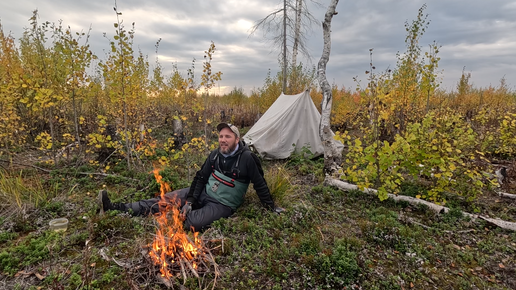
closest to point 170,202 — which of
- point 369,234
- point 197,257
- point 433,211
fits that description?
point 197,257

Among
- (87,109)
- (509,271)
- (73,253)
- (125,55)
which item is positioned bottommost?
(509,271)

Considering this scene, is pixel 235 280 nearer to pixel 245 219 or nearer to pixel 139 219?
pixel 245 219

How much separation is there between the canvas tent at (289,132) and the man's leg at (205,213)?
132 inches

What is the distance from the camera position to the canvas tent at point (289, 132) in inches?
270

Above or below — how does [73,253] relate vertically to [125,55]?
below

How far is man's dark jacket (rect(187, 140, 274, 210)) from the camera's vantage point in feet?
11.1

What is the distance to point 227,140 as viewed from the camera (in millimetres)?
3369

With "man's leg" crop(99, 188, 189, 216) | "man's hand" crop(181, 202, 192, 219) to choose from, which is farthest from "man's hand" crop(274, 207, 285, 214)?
"man's leg" crop(99, 188, 189, 216)

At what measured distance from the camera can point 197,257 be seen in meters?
2.40

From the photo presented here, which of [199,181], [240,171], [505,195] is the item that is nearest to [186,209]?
[199,181]

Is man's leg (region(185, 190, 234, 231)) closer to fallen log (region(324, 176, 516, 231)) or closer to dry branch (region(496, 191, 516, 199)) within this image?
fallen log (region(324, 176, 516, 231))

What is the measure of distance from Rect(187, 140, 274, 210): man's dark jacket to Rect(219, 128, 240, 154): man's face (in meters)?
0.11

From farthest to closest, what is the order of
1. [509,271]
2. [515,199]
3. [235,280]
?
[515,199]
[509,271]
[235,280]

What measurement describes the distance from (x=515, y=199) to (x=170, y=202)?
567cm
